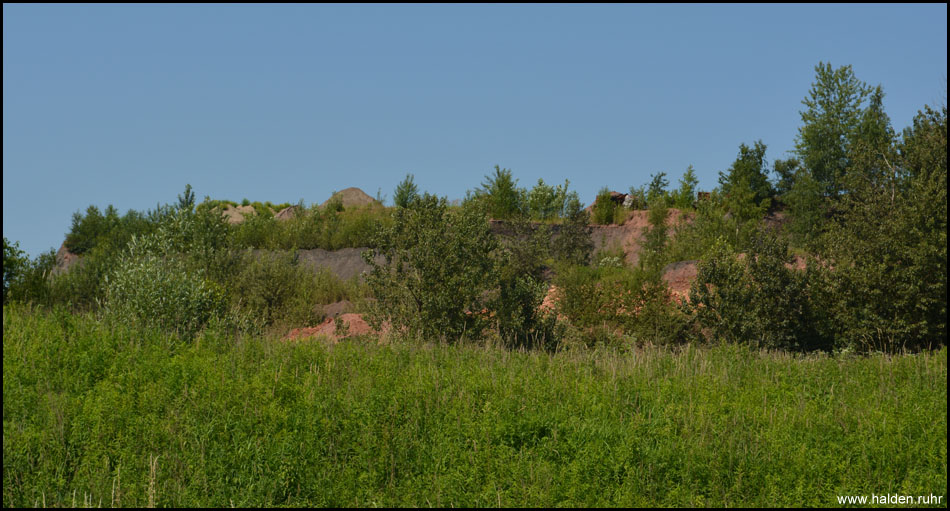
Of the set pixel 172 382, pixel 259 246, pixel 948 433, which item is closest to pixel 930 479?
pixel 948 433

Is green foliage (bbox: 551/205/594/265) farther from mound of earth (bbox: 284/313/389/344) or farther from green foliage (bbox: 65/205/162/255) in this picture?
green foliage (bbox: 65/205/162/255)

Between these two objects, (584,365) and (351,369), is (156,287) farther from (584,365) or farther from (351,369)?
(584,365)

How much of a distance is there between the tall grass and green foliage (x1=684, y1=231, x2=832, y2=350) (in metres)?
5.61

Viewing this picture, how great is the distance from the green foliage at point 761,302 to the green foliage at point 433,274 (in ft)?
16.5

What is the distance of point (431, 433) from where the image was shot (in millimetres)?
7914

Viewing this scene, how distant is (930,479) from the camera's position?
7027 mm

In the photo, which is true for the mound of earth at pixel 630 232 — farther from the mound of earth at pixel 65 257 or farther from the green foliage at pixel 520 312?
the mound of earth at pixel 65 257

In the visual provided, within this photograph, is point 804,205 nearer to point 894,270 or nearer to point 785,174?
point 785,174

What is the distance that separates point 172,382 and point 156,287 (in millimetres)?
6489

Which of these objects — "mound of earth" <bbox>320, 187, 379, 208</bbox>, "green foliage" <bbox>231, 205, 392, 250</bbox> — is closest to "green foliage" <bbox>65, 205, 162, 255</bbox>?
"green foliage" <bbox>231, 205, 392, 250</bbox>

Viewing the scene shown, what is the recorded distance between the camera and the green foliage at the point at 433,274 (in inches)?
612

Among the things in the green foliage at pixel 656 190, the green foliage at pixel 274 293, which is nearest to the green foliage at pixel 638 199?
the green foliage at pixel 656 190

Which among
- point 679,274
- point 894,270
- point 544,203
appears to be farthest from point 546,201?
point 894,270

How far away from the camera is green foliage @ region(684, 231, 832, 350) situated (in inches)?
655
